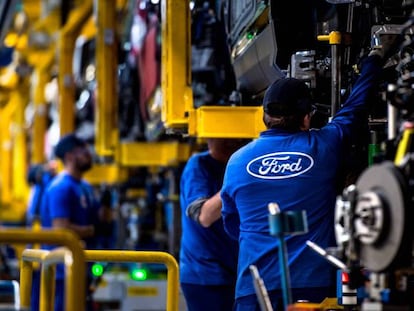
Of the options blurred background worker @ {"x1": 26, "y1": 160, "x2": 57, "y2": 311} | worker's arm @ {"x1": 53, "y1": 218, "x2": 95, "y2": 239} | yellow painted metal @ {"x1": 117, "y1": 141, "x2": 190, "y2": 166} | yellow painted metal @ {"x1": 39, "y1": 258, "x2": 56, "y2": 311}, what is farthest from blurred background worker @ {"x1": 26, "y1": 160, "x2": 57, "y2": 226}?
yellow painted metal @ {"x1": 39, "y1": 258, "x2": 56, "y2": 311}

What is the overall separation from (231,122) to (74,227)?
10.9 feet

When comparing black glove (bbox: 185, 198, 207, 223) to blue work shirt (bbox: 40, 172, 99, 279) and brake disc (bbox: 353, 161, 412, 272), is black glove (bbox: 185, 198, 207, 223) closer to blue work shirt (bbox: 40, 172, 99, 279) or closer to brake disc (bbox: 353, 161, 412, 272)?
brake disc (bbox: 353, 161, 412, 272)

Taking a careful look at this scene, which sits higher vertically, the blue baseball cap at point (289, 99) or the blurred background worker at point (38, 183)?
the blue baseball cap at point (289, 99)

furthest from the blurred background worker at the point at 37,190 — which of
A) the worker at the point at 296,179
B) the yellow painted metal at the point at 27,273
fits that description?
the worker at the point at 296,179

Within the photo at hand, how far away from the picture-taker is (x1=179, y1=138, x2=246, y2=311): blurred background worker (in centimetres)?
773

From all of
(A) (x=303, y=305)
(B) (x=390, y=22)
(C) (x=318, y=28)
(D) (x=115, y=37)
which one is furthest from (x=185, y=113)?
(D) (x=115, y=37)

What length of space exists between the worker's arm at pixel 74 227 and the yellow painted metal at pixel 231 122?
3.07 m

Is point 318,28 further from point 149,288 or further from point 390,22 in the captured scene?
point 149,288

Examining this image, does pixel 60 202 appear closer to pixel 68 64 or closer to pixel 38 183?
pixel 38 183

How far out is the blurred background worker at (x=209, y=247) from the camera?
7.73 meters

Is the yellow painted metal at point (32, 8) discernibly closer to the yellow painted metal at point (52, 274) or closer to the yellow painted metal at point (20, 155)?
the yellow painted metal at point (20, 155)

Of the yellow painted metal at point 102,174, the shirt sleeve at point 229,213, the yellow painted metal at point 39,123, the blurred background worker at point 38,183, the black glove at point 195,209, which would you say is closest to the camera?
the shirt sleeve at point 229,213

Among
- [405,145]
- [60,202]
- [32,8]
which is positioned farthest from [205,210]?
[32,8]

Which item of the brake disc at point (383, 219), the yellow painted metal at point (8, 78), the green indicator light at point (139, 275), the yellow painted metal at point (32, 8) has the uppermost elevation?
the yellow painted metal at point (32, 8)
